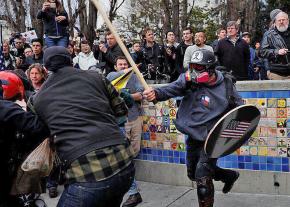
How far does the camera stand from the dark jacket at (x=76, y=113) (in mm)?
3256

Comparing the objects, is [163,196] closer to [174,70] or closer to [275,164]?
[275,164]

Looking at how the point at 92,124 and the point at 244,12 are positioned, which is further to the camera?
the point at 244,12

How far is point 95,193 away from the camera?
321cm

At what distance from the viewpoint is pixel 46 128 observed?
11.0 ft

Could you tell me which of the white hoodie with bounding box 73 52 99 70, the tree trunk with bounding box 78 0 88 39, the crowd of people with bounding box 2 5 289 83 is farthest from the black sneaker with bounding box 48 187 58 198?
the tree trunk with bounding box 78 0 88 39

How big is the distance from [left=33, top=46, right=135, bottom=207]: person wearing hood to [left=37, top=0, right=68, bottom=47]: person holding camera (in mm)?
6038

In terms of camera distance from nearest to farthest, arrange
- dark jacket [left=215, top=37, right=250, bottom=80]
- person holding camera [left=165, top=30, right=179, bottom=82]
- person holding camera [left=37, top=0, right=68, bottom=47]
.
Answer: dark jacket [left=215, top=37, right=250, bottom=80] < person holding camera [left=37, top=0, right=68, bottom=47] < person holding camera [left=165, top=30, right=179, bottom=82]

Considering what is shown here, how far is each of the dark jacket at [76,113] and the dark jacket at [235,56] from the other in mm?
5279

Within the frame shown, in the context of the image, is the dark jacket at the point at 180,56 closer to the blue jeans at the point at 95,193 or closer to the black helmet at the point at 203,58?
the black helmet at the point at 203,58

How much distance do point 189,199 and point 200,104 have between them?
1.65 m

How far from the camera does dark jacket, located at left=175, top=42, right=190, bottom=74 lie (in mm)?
9109

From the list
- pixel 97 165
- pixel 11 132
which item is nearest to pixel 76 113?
pixel 97 165

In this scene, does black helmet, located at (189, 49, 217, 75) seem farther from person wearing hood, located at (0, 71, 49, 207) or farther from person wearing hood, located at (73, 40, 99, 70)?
person wearing hood, located at (73, 40, 99, 70)

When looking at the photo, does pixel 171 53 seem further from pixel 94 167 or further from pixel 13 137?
pixel 94 167
